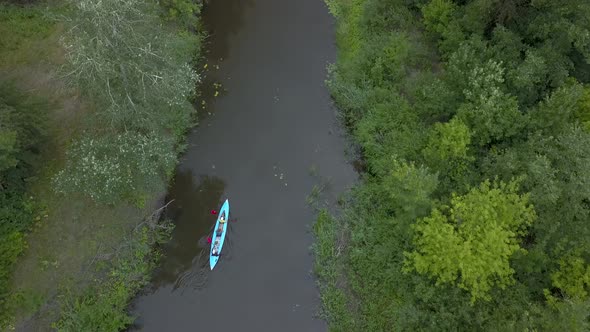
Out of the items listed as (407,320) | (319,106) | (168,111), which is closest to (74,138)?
(168,111)

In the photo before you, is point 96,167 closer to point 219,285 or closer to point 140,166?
point 140,166

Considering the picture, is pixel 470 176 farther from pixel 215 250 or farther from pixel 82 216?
pixel 82 216

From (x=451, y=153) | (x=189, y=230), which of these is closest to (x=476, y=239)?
(x=451, y=153)

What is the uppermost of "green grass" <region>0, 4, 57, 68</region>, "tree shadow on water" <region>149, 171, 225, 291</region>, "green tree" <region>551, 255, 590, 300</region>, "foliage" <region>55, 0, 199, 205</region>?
"green tree" <region>551, 255, 590, 300</region>

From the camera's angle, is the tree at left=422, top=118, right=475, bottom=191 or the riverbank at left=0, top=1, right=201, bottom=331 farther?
the tree at left=422, top=118, right=475, bottom=191

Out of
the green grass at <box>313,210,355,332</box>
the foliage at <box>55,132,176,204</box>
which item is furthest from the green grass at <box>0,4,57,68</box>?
the green grass at <box>313,210,355,332</box>

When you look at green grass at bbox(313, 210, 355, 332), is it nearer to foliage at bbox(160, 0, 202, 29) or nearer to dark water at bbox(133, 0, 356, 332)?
dark water at bbox(133, 0, 356, 332)

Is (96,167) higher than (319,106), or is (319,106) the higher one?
(319,106)
